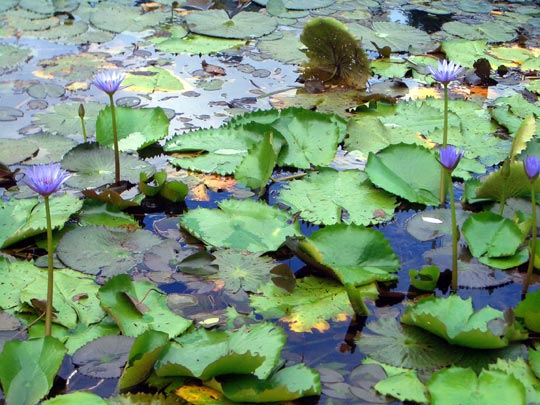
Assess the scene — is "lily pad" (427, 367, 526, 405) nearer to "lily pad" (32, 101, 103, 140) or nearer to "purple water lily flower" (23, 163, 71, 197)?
"purple water lily flower" (23, 163, 71, 197)

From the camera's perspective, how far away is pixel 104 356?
1.73m

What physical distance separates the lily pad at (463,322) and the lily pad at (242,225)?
0.52m

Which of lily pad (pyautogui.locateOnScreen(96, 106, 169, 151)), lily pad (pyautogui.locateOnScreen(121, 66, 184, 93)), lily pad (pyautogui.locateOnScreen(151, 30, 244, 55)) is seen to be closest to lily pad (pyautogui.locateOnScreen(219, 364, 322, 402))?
lily pad (pyautogui.locateOnScreen(96, 106, 169, 151))

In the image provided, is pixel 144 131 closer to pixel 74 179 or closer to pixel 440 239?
pixel 74 179

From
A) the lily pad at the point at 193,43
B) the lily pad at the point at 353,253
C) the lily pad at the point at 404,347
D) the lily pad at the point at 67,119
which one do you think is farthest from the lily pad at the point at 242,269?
the lily pad at the point at 193,43

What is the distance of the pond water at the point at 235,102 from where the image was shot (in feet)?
6.00

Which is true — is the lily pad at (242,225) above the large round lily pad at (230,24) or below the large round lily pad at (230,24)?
above

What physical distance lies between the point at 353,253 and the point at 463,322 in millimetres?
411

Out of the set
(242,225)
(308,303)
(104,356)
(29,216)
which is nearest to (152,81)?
(29,216)

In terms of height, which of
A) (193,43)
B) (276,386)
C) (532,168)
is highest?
(532,168)

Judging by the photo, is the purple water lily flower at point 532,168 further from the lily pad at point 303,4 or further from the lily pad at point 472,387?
the lily pad at point 303,4

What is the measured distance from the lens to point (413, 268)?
2.15m

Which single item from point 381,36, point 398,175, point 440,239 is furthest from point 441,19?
point 440,239

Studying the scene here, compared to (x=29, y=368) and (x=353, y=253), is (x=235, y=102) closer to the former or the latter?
(x=353, y=253)
